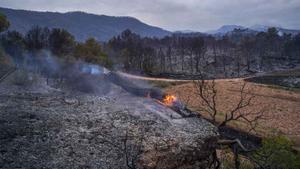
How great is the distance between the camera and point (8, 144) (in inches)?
927

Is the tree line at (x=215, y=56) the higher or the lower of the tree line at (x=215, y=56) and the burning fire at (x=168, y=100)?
the higher

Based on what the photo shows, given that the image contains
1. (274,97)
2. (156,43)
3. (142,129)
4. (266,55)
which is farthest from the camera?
(156,43)

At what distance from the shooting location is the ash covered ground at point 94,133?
22.5 metres

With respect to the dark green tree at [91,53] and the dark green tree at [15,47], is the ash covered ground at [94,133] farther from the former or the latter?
the dark green tree at [15,47]

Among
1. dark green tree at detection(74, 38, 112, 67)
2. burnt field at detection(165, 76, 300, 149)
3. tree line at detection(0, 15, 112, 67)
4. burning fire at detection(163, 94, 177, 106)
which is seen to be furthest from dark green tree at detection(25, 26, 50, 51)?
burning fire at detection(163, 94, 177, 106)

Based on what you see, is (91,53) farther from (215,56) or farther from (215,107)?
(215,56)

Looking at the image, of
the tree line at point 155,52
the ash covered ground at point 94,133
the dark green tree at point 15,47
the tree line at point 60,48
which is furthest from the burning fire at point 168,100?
the dark green tree at point 15,47

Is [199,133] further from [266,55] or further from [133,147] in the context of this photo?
[266,55]

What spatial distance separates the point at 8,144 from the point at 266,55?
3771 inches

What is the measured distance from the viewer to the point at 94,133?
27.0m

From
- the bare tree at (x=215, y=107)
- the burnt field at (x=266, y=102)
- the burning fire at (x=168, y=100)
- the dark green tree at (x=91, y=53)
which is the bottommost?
the burnt field at (x=266, y=102)

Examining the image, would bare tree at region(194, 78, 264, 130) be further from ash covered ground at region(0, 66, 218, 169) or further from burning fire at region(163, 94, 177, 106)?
burning fire at region(163, 94, 177, 106)

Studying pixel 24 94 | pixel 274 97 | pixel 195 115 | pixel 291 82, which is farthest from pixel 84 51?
pixel 291 82

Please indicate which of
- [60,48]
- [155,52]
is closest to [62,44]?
[60,48]
